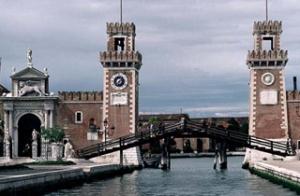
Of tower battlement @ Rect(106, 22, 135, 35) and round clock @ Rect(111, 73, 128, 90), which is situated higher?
tower battlement @ Rect(106, 22, 135, 35)

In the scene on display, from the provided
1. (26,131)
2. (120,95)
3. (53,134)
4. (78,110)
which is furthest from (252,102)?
(26,131)

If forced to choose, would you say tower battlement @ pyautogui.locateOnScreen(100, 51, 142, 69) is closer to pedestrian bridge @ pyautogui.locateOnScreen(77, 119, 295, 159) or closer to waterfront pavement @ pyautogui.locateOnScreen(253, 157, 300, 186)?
pedestrian bridge @ pyautogui.locateOnScreen(77, 119, 295, 159)

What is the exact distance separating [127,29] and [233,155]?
82.6m

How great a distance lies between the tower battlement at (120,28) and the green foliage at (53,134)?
10245 mm

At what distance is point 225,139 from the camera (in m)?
70.8

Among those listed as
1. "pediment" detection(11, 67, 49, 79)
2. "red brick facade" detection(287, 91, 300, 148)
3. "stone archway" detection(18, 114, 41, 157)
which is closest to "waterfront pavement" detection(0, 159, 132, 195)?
"stone archway" detection(18, 114, 41, 157)

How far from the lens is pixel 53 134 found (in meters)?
69.9

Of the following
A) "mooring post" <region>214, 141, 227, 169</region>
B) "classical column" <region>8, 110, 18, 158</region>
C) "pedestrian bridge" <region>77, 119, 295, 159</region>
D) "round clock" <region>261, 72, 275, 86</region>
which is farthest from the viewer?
"mooring post" <region>214, 141, 227, 169</region>

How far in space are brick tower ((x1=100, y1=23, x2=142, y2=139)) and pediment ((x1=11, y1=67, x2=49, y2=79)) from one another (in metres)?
5.37

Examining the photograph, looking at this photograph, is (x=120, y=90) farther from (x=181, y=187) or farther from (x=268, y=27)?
(x=181, y=187)

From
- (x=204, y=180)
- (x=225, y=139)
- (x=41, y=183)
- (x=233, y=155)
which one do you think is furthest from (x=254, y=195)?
(x=233, y=155)

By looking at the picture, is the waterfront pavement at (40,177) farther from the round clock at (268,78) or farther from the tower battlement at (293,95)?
the tower battlement at (293,95)

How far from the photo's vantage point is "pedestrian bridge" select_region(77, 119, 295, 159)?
70.2 meters

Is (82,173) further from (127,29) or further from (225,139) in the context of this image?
(127,29)
